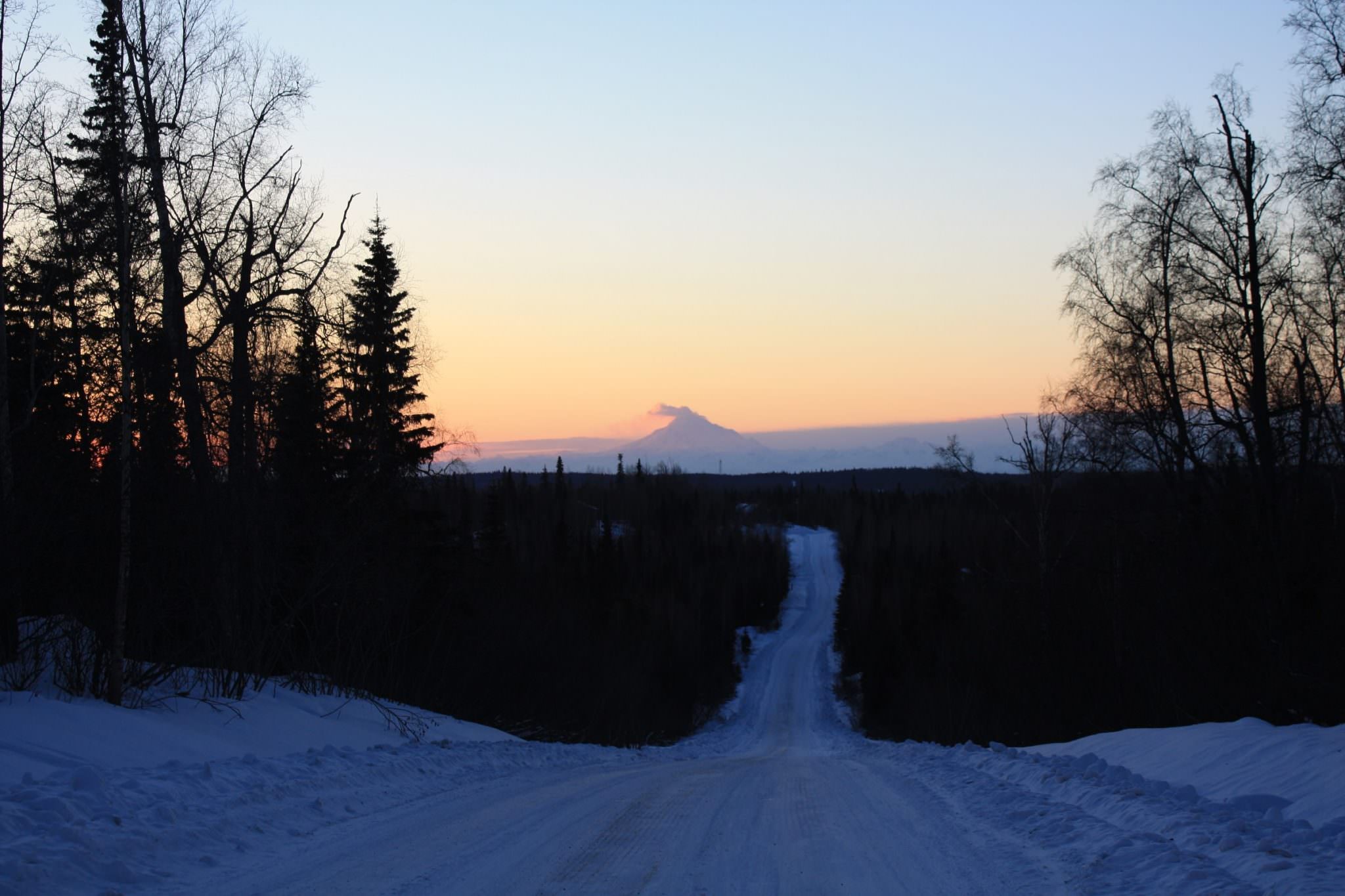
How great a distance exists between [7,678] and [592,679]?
24.8m

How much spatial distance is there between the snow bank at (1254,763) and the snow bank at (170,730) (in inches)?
378

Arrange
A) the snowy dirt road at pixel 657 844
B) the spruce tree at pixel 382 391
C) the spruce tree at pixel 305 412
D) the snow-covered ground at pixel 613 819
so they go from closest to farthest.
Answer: the snow-covered ground at pixel 613 819 < the snowy dirt road at pixel 657 844 < the spruce tree at pixel 305 412 < the spruce tree at pixel 382 391

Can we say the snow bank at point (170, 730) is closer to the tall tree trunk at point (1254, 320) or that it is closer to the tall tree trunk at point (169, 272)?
the tall tree trunk at point (169, 272)

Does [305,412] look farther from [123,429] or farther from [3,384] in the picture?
[123,429]

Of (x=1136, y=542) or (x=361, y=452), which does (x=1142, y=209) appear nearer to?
(x=1136, y=542)

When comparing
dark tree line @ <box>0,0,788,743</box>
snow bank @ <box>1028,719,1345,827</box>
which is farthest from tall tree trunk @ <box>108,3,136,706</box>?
snow bank @ <box>1028,719,1345,827</box>

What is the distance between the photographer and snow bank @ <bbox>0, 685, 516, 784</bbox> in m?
8.15

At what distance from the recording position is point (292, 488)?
20516 mm

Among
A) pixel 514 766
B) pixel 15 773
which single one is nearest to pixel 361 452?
pixel 514 766

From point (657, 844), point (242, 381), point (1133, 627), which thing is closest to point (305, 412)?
point (242, 381)

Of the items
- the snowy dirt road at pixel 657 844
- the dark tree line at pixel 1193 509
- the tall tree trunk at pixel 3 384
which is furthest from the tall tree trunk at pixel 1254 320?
the tall tree trunk at pixel 3 384

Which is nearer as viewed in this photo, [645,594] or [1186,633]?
[1186,633]

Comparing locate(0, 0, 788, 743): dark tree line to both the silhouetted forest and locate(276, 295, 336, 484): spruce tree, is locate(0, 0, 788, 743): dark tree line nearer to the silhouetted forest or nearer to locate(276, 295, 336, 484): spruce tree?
locate(276, 295, 336, 484): spruce tree

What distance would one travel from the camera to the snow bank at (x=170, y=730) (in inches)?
321
